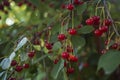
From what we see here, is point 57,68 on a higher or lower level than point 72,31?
lower

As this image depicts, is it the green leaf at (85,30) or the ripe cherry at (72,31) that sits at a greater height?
the ripe cherry at (72,31)

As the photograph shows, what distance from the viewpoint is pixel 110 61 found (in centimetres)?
114

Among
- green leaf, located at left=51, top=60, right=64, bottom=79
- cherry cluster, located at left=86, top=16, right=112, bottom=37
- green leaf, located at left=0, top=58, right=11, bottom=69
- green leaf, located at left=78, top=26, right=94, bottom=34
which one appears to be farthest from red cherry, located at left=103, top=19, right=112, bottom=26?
green leaf, located at left=0, top=58, right=11, bottom=69

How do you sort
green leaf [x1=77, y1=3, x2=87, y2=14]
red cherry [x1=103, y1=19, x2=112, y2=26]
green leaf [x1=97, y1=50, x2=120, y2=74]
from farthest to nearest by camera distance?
green leaf [x1=77, y1=3, x2=87, y2=14] → red cherry [x1=103, y1=19, x2=112, y2=26] → green leaf [x1=97, y1=50, x2=120, y2=74]

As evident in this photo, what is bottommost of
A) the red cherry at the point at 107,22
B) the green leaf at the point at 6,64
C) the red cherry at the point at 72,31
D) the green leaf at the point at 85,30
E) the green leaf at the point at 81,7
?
the green leaf at the point at 6,64

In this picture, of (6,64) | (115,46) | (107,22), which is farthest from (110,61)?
(6,64)

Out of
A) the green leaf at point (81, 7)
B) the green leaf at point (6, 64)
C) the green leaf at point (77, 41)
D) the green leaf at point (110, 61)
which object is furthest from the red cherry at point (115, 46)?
the green leaf at point (6, 64)

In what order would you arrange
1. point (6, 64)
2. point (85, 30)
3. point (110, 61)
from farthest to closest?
point (85, 30) < point (6, 64) < point (110, 61)

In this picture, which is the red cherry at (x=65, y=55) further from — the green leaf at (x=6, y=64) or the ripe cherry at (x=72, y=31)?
the green leaf at (x=6, y=64)

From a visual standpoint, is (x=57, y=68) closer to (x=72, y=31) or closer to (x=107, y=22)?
(x=72, y=31)

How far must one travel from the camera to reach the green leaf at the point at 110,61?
1.11 m

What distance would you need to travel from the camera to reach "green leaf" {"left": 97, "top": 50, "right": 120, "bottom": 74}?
1.11 metres

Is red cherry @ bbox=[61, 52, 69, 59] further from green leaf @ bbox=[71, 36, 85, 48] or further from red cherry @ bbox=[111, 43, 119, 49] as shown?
red cherry @ bbox=[111, 43, 119, 49]

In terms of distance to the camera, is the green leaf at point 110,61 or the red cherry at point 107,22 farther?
the red cherry at point 107,22
